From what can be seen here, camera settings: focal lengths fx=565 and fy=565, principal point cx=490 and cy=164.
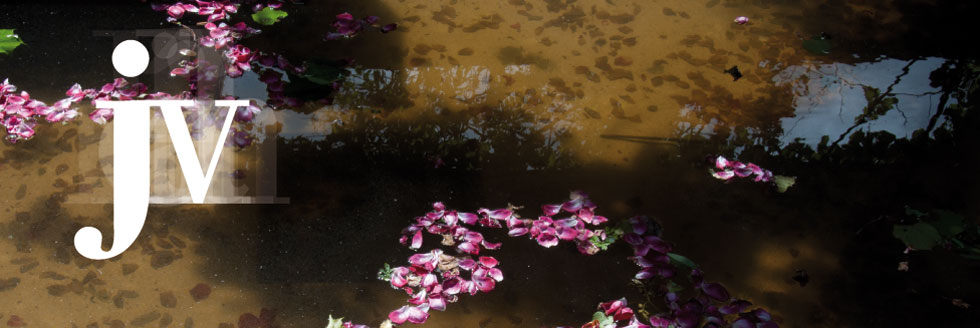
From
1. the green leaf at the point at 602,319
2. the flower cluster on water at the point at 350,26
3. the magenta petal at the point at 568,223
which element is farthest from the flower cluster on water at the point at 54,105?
the green leaf at the point at 602,319

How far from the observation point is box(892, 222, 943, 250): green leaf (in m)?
1.53

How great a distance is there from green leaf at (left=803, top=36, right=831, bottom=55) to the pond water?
0.6 inches

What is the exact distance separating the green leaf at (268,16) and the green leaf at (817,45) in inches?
72.7

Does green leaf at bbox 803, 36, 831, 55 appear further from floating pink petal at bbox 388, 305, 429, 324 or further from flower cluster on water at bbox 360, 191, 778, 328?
floating pink petal at bbox 388, 305, 429, 324

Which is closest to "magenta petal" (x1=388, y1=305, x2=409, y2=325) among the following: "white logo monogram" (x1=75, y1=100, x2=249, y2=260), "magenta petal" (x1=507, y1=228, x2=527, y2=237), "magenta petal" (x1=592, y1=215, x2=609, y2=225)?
"magenta petal" (x1=507, y1=228, x2=527, y2=237)

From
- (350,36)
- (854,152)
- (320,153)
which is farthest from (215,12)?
(854,152)

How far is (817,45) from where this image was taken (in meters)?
1.96

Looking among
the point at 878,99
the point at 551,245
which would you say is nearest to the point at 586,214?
the point at 551,245

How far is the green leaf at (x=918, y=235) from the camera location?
5.03 feet

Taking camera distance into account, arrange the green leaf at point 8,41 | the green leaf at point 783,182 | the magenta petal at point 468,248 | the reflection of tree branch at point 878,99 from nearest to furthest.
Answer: the magenta petal at point 468,248 < the green leaf at point 783,182 < the reflection of tree branch at point 878,99 < the green leaf at point 8,41

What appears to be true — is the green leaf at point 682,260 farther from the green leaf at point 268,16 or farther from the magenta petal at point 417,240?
the green leaf at point 268,16

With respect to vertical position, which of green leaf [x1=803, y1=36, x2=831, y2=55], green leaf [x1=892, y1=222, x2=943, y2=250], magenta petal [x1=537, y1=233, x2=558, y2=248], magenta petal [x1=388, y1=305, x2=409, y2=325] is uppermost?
green leaf [x1=803, y1=36, x2=831, y2=55]

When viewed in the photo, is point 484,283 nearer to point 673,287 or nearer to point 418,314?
A: point 418,314

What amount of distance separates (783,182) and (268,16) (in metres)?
1.78
